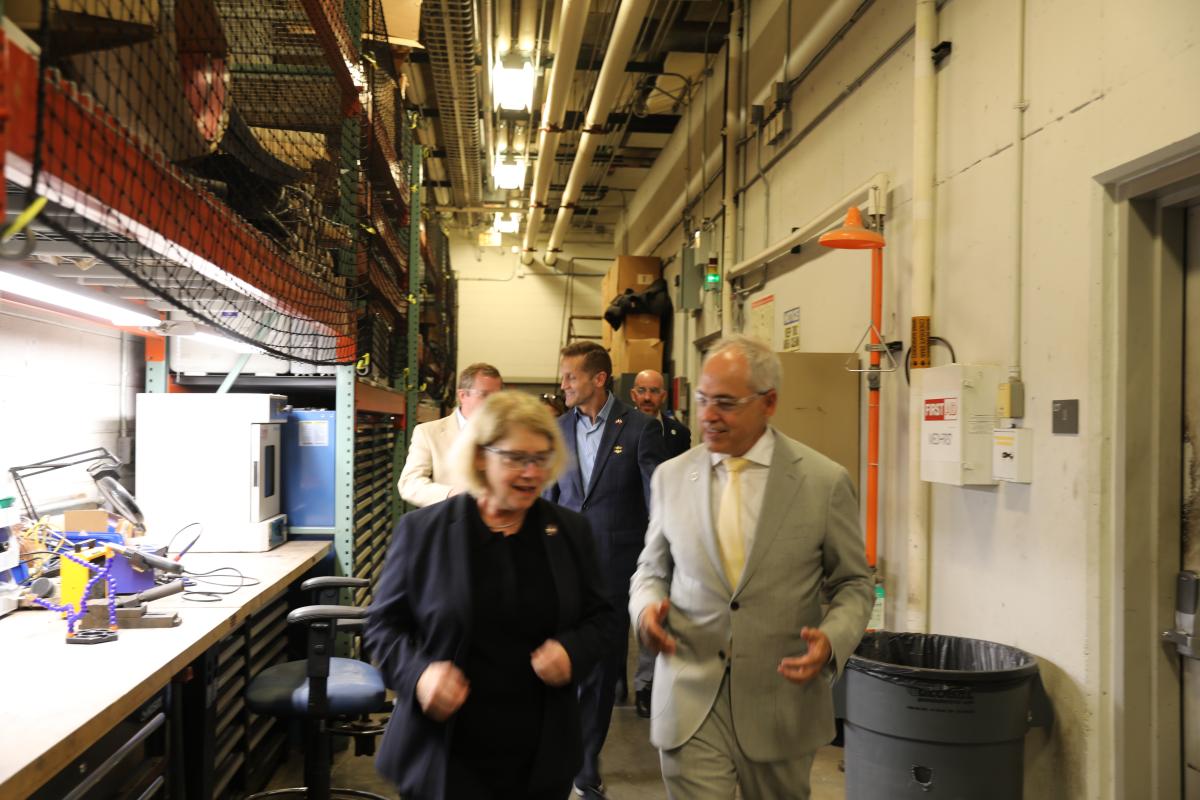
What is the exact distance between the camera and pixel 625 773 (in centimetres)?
354

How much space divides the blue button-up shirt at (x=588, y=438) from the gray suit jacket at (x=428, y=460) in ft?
1.73

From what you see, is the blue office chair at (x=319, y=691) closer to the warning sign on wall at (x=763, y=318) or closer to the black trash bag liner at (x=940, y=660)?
the black trash bag liner at (x=940, y=660)

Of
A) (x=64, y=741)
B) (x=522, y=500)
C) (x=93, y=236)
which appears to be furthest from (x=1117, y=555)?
(x=93, y=236)

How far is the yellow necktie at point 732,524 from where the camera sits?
197 centimetres

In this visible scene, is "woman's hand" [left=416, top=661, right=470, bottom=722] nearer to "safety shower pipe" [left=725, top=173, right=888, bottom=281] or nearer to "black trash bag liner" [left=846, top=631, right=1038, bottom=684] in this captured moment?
"black trash bag liner" [left=846, top=631, right=1038, bottom=684]

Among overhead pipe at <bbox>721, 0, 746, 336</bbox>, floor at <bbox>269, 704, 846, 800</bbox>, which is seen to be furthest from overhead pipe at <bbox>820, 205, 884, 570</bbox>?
overhead pipe at <bbox>721, 0, 746, 336</bbox>

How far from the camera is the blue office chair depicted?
99.8 inches

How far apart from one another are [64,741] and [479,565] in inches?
30.1

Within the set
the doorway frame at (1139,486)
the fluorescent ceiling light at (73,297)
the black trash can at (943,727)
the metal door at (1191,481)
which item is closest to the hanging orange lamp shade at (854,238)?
the doorway frame at (1139,486)

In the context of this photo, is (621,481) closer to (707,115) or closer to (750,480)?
(750,480)

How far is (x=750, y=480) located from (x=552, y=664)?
2.20 ft

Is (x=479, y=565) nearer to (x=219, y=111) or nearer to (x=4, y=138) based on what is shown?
(x=4, y=138)

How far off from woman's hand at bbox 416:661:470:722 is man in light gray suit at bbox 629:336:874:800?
0.50 m

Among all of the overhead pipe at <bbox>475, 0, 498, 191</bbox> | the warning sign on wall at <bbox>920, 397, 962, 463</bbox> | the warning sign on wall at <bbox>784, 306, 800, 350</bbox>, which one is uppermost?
the overhead pipe at <bbox>475, 0, 498, 191</bbox>
